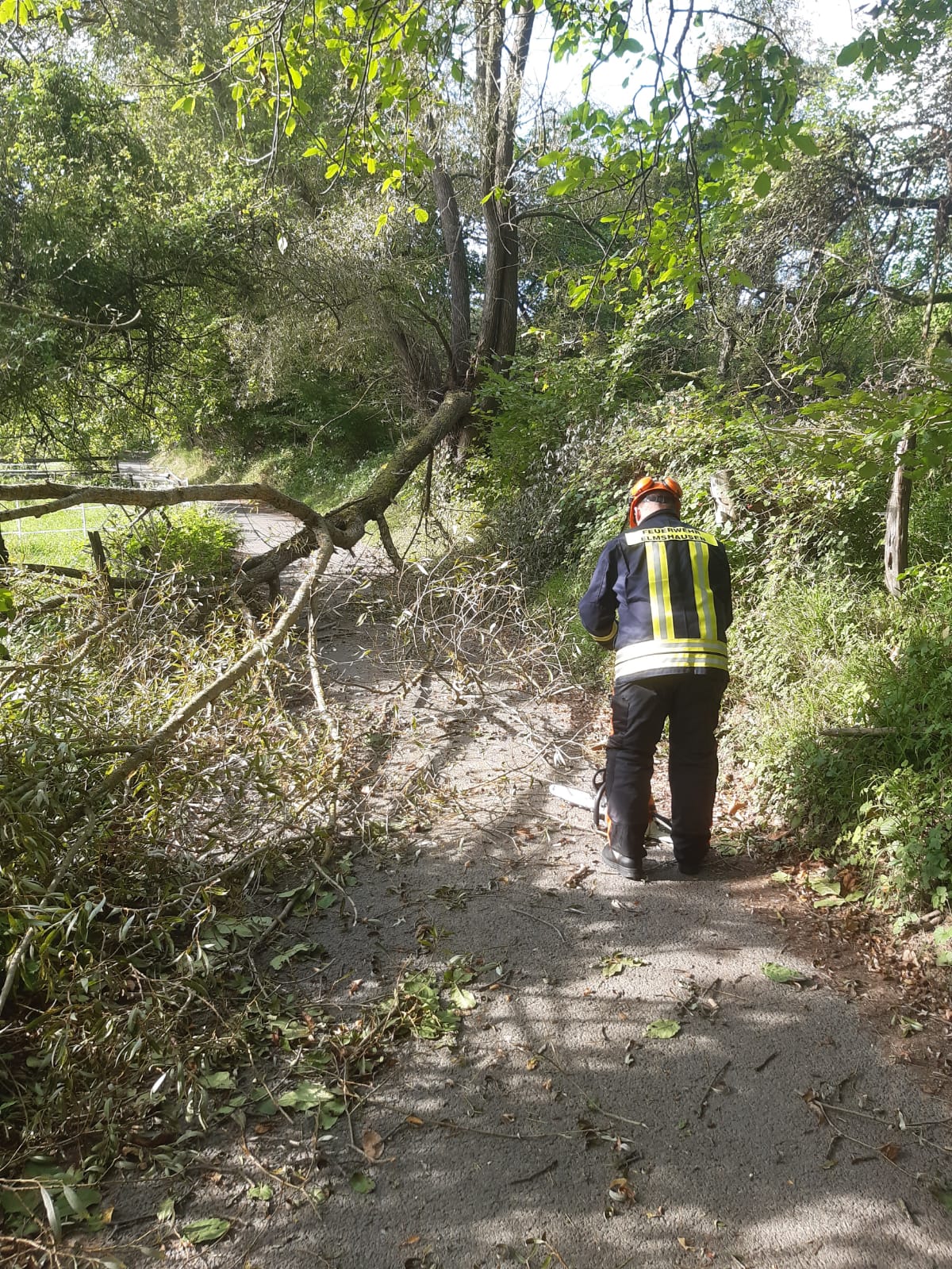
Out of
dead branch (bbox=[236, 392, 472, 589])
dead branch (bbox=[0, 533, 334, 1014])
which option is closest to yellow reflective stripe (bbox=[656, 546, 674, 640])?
dead branch (bbox=[0, 533, 334, 1014])

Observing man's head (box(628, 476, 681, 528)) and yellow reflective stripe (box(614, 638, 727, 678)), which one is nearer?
yellow reflective stripe (box(614, 638, 727, 678))

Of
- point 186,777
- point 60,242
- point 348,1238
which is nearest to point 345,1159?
point 348,1238

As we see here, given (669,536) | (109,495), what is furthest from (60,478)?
(669,536)

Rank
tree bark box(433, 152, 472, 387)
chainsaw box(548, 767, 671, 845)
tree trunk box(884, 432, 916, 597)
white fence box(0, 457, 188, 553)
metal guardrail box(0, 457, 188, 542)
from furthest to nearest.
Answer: tree bark box(433, 152, 472, 387) < white fence box(0, 457, 188, 553) < metal guardrail box(0, 457, 188, 542) < tree trunk box(884, 432, 916, 597) < chainsaw box(548, 767, 671, 845)

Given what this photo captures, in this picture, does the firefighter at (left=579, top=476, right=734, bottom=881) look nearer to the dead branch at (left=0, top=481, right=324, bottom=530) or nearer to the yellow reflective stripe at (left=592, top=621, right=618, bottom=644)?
the yellow reflective stripe at (left=592, top=621, right=618, bottom=644)

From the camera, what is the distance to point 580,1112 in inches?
105

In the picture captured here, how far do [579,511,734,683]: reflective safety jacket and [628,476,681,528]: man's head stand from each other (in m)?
0.05

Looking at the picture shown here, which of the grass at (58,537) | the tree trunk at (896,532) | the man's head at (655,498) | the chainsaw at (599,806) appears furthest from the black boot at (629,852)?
the grass at (58,537)

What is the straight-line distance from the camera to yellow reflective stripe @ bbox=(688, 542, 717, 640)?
3.85 meters

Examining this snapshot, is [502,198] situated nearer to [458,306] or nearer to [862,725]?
[458,306]

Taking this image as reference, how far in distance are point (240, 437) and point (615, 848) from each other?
1032 inches

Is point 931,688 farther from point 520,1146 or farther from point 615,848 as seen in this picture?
point 520,1146

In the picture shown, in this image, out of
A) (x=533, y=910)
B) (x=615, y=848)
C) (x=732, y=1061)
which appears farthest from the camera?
(x=615, y=848)

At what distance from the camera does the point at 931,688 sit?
3965mm
